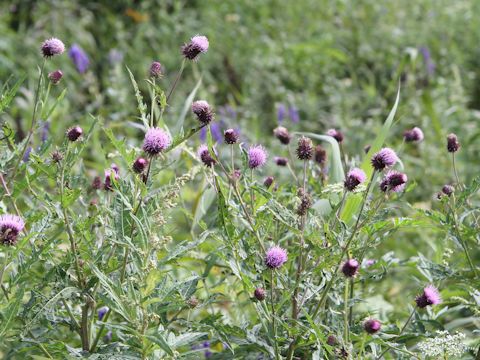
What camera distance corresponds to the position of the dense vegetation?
1.33m

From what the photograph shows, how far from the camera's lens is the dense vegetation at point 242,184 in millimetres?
1333

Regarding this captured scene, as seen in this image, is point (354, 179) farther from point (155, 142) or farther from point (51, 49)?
point (51, 49)

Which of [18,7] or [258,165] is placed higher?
[258,165]

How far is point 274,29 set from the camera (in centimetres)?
545

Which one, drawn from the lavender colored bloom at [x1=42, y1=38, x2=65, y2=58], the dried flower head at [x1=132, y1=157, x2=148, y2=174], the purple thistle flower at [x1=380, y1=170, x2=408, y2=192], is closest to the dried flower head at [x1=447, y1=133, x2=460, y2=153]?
the purple thistle flower at [x1=380, y1=170, x2=408, y2=192]

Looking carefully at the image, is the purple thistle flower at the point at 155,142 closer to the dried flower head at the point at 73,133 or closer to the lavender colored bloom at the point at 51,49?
the dried flower head at the point at 73,133

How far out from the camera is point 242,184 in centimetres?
175

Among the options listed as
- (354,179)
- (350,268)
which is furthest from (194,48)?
(350,268)

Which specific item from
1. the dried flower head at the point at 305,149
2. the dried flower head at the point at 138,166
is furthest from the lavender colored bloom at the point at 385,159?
the dried flower head at the point at 138,166

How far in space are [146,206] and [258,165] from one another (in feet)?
0.75

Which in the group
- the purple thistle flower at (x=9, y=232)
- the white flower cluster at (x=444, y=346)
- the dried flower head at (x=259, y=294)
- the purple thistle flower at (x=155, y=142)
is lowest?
the white flower cluster at (x=444, y=346)

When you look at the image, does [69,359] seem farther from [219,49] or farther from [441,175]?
[219,49]

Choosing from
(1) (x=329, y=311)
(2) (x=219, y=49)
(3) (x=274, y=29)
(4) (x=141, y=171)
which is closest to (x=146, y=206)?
(4) (x=141, y=171)

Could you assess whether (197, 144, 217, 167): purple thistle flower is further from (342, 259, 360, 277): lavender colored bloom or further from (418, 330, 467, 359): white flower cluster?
(418, 330, 467, 359): white flower cluster
